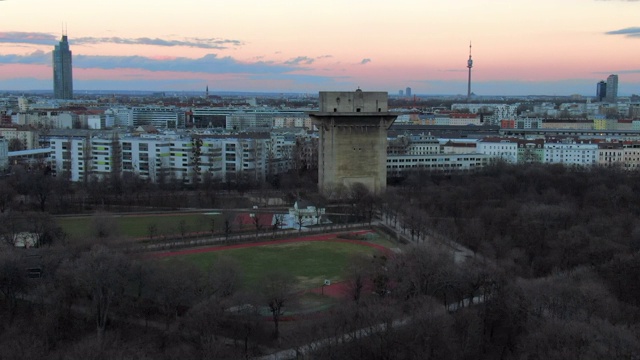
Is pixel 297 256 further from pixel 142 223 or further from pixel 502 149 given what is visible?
pixel 502 149

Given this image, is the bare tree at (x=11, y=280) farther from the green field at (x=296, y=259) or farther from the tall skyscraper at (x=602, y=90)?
the tall skyscraper at (x=602, y=90)

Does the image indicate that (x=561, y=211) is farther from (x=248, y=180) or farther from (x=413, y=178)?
(x=248, y=180)

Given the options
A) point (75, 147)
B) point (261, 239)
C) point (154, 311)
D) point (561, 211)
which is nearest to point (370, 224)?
point (261, 239)

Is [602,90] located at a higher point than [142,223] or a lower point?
higher

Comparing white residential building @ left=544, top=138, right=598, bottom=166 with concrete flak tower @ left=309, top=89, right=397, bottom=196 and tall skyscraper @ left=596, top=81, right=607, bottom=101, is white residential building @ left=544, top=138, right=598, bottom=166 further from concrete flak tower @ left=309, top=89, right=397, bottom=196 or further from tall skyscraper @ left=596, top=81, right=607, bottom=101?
tall skyscraper @ left=596, top=81, right=607, bottom=101

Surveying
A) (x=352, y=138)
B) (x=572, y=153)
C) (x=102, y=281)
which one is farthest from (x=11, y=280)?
(x=572, y=153)

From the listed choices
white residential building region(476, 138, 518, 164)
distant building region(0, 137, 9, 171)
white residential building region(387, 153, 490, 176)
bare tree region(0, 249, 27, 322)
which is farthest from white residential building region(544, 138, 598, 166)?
bare tree region(0, 249, 27, 322)

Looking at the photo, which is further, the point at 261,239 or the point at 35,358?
the point at 261,239

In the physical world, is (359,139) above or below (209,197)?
above
